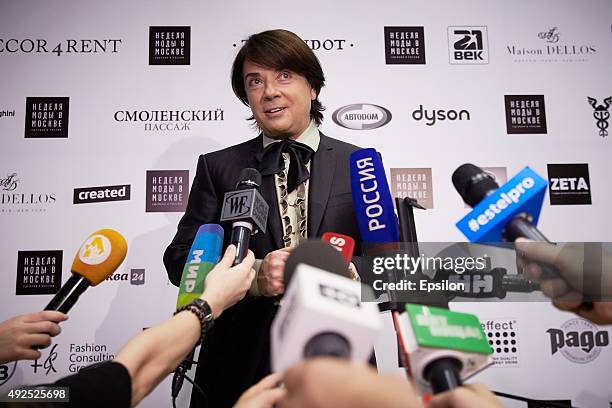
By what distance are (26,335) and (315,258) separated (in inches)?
32.0

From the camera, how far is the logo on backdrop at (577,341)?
235 centimetres

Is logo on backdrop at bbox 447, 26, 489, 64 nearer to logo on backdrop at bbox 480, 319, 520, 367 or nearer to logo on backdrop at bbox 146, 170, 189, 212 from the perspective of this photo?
logo on backdrop at bbox 480, 319, 520, 367

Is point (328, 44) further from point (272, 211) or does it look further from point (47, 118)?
point (47, 118)

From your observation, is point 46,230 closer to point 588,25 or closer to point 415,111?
point 415,111

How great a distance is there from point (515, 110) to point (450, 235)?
2.33 feet

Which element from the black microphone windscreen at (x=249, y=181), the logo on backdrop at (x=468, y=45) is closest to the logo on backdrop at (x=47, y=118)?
the black microphone windscreen at (x=249, y=181)

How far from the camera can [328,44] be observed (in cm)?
257

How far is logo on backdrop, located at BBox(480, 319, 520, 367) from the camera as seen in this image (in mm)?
2326

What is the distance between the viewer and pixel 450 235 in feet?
7.85

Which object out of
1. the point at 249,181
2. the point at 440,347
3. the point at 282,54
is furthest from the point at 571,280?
the point at 282,54

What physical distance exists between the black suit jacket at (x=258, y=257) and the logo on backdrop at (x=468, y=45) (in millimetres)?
1174

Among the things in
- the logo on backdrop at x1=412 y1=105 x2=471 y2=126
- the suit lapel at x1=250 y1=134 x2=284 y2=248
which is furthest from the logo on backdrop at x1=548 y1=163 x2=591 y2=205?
the suit lapel at x1=250 y1=134 x2=284 y2=248

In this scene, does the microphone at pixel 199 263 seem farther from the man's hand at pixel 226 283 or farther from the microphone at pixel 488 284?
the microphone at pixel 488 284

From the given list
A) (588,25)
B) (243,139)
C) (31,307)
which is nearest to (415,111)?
(243,139)
